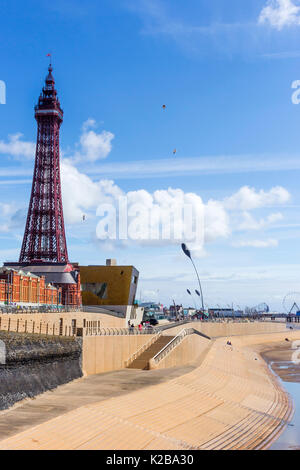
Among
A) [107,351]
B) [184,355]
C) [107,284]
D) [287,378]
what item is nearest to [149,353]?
[184,355]

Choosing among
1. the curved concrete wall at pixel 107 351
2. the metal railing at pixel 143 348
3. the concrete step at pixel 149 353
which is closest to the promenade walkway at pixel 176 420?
the curved concrete wall at pixel 107 351

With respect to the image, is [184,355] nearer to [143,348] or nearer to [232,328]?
[143,348]

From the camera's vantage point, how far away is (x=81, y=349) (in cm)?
3744

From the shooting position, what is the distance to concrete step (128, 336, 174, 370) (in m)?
44.2

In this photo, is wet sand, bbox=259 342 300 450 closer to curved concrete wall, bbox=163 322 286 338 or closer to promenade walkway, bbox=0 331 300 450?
promenade walkway, bbox=0 331 300 450

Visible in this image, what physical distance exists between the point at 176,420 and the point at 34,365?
9313 millimetres

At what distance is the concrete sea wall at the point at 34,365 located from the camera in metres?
26.2

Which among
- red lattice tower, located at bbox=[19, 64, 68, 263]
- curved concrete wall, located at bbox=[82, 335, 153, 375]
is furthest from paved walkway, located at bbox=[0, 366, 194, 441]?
red lattice tower, located at bbox=[19, 64, 68, 263]

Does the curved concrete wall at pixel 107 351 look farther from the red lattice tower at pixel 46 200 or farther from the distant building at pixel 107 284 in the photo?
the red lattice tower at pixel 46 200

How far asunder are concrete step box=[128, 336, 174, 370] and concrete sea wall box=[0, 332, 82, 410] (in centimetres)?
874

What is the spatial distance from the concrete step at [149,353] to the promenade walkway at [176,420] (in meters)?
4.21

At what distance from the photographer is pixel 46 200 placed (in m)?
117
